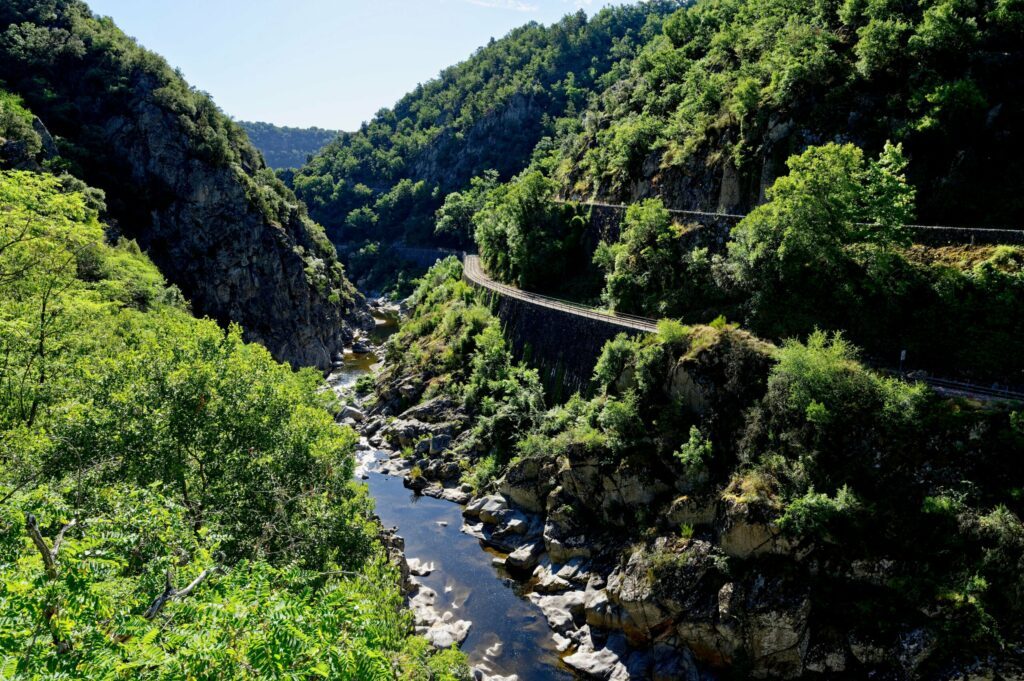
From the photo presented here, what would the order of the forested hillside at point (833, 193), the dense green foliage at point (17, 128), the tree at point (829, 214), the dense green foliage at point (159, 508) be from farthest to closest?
1. the dense green foliage at point (17, 128)
2. the tree at point (829, 214)
3. the forested hillside at point (833, 193)
4. the dense green foliage at point (159, 508)

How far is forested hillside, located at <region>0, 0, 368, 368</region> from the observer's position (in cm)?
5931

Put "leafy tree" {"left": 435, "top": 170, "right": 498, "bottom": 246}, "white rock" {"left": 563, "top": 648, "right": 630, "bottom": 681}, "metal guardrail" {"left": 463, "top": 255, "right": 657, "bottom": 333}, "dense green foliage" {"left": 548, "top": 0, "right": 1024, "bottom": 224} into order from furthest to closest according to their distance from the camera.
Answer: "leafy tree" {"left": 435, "top": 170, "right": 498, "bottom": 246} → "metal guardrail" {"left": 463, "top": 255, "right": 657, "bottom": 333} → "dense green foliage" {"left": 548, "top": 0, "right": 1024, "bottom": 224} → "white rock" {"left": 563, "top": 648, "right": 630, "bottom": 681}

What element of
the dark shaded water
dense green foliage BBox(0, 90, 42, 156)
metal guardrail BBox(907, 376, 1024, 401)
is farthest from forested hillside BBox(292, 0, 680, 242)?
metal guardrail BBox(907, 376, 1024, 401)

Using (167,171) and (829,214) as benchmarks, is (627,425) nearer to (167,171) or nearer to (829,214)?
(829,214)

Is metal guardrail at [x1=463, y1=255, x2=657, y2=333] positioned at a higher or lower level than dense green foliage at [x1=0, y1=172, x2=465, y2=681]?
higher

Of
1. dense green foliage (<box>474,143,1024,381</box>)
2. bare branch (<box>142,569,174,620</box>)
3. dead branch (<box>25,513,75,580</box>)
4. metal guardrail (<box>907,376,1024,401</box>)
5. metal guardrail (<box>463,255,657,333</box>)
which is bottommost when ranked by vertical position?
bare branch (<box>142,569,174,620</box>)

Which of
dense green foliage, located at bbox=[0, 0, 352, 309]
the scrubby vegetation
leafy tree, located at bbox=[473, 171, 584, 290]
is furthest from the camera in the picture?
dense green foliage, located at bbox=[0, 0, 352, 309]

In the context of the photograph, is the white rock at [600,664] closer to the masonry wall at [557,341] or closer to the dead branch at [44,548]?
the masonry wall at [557,341]

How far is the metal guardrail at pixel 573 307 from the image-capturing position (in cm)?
3549

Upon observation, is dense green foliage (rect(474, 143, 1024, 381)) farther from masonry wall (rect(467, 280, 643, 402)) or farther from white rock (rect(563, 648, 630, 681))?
white rock (rect(563, 648, 630, 681))

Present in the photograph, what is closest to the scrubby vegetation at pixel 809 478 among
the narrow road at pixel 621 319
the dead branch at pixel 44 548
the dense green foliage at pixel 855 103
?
the narrow road at pixel 621 319

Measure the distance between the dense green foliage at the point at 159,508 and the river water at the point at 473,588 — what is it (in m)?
5.38

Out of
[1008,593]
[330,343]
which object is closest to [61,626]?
[1008,593]

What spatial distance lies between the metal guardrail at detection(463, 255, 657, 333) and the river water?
15439mm
